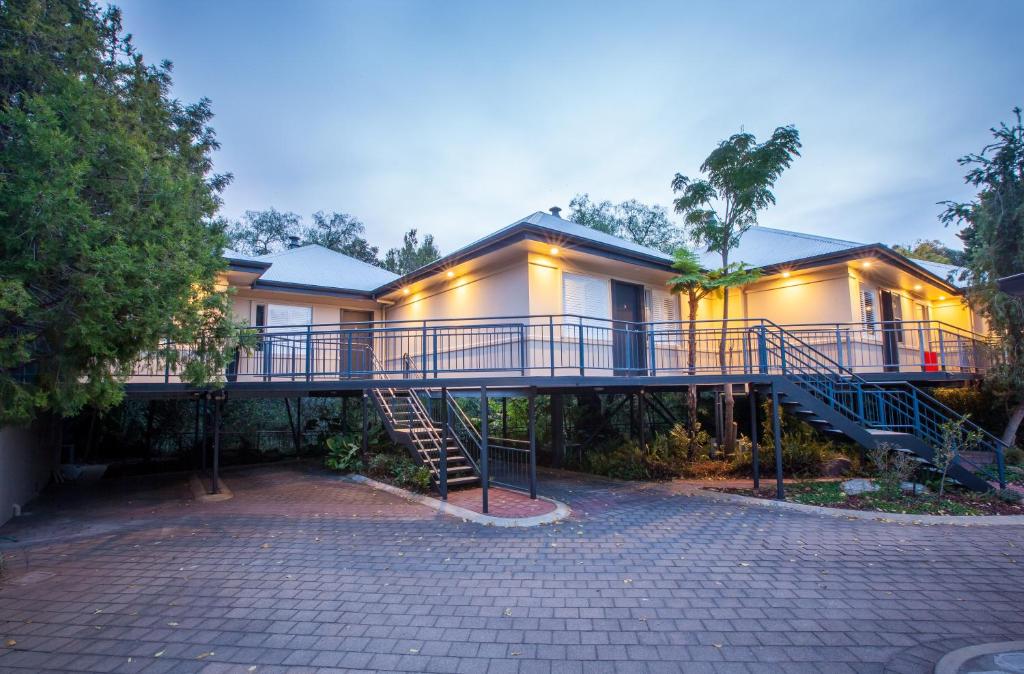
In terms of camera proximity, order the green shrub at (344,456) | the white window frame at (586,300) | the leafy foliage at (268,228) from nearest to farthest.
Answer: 1. the white window frame at (586,300)
2. the green shrub at (344,456)
3. the leafy foliage at (268,228)

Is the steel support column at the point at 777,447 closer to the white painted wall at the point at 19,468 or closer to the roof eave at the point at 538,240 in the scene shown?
the roof eave at the point at 538,240

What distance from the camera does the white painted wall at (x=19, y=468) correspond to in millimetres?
8508

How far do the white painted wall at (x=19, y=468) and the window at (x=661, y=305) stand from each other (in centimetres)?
1306

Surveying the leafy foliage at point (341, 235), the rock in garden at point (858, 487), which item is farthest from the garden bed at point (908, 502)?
the leafy foliage at point (341, 235)

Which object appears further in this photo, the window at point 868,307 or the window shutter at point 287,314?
the window shutter at point 287,314

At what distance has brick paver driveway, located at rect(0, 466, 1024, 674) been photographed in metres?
3.73

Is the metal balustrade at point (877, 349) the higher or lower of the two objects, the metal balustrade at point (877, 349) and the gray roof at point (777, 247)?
the lower

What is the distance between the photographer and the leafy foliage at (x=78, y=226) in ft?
14.3

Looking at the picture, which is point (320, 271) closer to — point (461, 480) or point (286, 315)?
point (286, 315)

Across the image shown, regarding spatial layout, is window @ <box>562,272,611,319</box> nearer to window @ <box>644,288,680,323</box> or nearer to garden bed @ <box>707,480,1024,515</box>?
window @ <box>644,288,680,323</box>

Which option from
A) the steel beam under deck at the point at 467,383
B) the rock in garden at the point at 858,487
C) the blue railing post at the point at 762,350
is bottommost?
the rock in garden at the point at 858,487

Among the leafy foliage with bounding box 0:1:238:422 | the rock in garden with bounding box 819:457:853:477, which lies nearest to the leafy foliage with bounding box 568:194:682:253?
the rock in garden with bounding box 819:457:853:477

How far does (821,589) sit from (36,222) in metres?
7.46

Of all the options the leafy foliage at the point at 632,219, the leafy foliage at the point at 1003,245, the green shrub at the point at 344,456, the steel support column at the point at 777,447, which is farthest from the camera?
the leafy foliage at the point at 632,219
